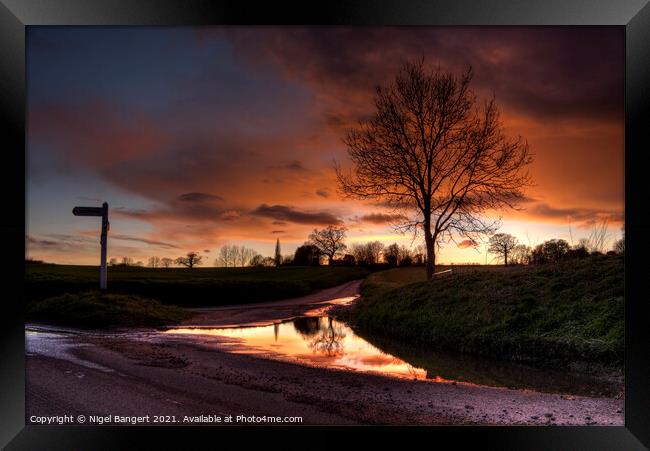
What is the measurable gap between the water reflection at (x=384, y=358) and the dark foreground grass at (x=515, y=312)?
28.0 inches

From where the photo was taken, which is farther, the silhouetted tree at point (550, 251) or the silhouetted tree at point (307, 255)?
the silhouetted tree at point (550, 251)

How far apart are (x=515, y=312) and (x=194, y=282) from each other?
1127cm

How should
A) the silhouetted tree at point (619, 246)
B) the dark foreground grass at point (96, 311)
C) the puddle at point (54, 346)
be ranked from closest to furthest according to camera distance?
the puddle at point (54, 346) < the silhouetted tree at point (619, 246) < the dark foreground grass at point (96, 311)

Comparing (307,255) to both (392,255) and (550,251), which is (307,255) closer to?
(392,255)

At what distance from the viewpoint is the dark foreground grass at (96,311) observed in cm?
1185

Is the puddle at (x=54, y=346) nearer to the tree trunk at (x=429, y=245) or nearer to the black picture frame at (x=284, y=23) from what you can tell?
the black picture frame at (x=284, y=23)

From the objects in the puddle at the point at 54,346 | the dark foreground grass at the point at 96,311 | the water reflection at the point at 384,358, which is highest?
the dark foreground grass at the point at 96,311

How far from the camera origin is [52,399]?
22.5ft

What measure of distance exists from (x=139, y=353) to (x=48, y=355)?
67.0 inches

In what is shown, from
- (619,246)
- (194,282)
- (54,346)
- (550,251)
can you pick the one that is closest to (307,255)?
(54,346)

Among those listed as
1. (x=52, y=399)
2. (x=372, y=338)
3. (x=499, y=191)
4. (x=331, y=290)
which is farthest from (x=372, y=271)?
(x=52, y=399)

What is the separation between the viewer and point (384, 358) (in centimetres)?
976

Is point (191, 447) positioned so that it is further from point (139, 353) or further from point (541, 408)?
point (541, 408)

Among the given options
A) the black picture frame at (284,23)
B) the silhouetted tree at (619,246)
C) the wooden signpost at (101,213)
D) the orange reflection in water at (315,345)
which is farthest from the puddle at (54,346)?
the silhouetted tree at (619,246)
